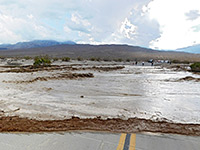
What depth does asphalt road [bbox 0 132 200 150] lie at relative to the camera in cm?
358

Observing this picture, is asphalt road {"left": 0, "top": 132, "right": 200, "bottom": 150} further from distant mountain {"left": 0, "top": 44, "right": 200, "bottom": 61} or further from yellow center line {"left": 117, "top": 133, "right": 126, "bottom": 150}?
distant mountain {"left": 0, "top": 44, "right": 200, "bottom": 61}

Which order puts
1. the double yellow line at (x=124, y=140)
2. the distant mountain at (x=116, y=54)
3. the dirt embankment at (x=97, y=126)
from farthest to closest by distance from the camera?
the distant mountain at (x=116, y=54)
the dirt embankment at (x=97, y=126)
the double yellow line at (x=124, y=140)

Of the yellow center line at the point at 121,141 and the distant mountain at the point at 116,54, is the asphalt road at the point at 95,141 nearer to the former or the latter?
the yellow center line at the point at 121,141

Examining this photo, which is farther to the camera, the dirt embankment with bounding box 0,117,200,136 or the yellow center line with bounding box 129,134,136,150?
the dirt embankment with bounding box 0,117,200,136

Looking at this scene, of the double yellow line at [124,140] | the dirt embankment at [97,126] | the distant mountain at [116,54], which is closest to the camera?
the double yellow line at [124,140]

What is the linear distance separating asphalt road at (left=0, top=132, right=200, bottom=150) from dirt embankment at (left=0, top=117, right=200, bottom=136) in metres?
0.29

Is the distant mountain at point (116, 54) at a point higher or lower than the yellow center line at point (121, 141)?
higher

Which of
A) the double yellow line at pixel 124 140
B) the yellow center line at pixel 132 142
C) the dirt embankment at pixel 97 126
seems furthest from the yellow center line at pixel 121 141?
the dirt embankment at pixel 97 126

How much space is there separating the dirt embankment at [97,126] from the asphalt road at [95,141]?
0.94 feet

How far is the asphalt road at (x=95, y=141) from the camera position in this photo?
11.7 feet

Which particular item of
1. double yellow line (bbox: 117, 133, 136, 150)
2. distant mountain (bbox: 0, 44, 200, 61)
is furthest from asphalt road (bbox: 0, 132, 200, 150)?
distant mountain (bbox: 0, 44, 200, 61)

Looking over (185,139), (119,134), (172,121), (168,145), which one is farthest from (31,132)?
(172,121)

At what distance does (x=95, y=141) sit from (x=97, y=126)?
87 centimetres

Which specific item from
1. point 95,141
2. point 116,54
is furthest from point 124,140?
point 116,54
